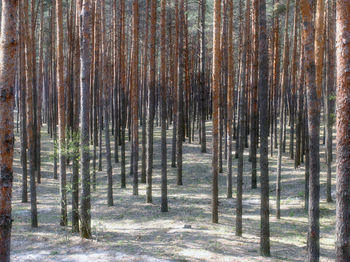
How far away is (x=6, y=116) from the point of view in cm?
480

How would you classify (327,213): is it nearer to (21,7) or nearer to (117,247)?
(117,247)

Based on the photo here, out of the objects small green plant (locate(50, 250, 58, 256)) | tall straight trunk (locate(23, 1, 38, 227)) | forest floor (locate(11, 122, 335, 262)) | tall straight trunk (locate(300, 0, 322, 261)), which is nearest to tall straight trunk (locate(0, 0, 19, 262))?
forest floor (locate(11, 122, 335, 262))

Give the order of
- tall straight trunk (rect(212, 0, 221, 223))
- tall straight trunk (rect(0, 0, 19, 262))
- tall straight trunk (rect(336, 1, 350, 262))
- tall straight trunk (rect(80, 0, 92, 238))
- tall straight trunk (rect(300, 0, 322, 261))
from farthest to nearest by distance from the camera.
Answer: tall straight trunk (rect(212, 0, 221, 223))
tall straight trunk (rect(80, 0, 92, 238))
tall straight trunk (rect(300, 0, 322, 261))
tall straight trunk (rect(336, 1, 350, 262))
tall straight trunk (rect(0, 0, 19, 262))

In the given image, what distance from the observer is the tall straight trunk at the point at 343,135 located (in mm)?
5379

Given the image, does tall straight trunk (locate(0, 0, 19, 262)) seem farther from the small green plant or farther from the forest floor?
the small green plant

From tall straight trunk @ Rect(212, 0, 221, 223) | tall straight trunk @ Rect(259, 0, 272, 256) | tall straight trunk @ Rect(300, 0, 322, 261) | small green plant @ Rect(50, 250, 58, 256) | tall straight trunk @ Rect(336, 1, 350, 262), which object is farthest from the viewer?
tall straight trunk @ Rect(212, 0, 221, 223)

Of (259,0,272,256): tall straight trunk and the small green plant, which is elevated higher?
(259,0,272,256): tall straight trunk

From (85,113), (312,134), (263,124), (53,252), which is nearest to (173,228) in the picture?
(53,252)

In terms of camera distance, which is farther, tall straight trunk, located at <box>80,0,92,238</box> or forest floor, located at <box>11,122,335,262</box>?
tall straight trunk, located at <box>80,0,92,238</box>

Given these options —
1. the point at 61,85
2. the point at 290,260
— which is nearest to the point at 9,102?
the point at 61,85

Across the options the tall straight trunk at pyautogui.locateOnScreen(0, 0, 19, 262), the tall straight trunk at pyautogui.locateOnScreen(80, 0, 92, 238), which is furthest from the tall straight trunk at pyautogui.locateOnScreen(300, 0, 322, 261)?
the tall straight trunk at pyautogui.locateOnScreen(80, 0, 92, 238)

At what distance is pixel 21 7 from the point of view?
1328cm

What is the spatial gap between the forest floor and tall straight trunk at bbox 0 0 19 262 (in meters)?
4.16

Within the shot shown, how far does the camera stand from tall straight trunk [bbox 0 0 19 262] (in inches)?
186
